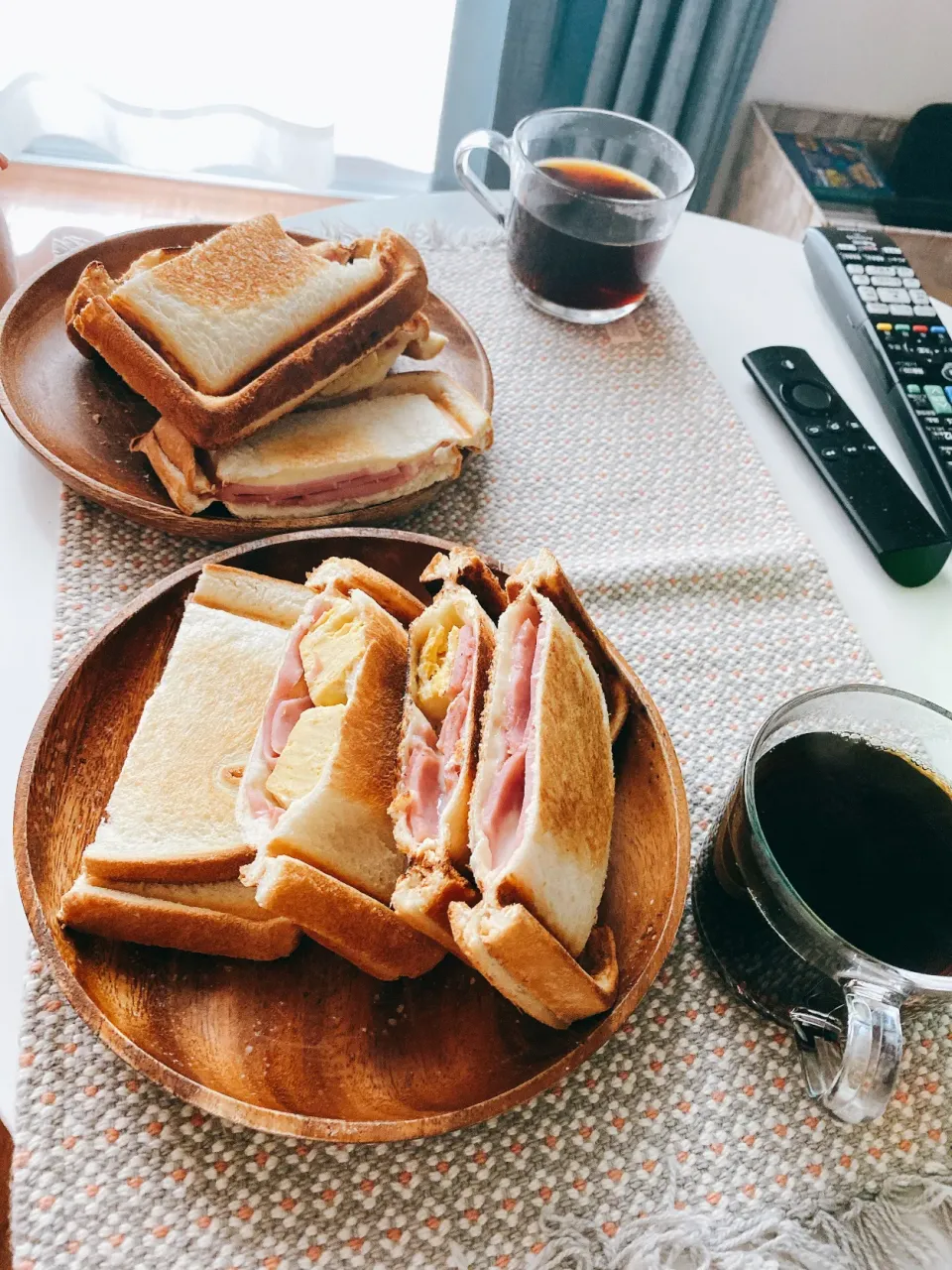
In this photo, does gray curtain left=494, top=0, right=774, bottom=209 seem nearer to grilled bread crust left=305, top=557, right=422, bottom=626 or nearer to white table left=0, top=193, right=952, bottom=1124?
white table left=0, top=193, right=952, bottom=1124

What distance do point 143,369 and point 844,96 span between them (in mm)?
1994

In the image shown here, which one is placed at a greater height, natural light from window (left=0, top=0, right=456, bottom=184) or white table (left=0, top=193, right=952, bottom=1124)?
white table (left=0, top=193, right=952, bottom=1124)

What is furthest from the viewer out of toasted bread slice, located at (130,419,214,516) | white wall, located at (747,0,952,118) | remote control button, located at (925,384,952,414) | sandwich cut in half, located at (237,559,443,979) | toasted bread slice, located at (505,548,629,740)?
white wall, located at (747,0,952,118)

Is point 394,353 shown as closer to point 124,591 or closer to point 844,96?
point 124,591

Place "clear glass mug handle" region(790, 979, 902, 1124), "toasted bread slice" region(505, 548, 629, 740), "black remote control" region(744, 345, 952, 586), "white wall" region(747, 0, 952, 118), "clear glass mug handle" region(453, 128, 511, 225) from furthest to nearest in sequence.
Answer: "white wall" region(747, 0, 952, 118), "clear glass mug handle" region(453, 128, 511, 225), "black remote control" region(744, 345, 952, 586), "toasted bread slice" region(505, 548, 629, 740), "clear glass mug handle" region(790, 979, 902, 1124)

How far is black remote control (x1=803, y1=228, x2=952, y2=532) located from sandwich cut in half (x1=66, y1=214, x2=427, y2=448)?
597 millimetres

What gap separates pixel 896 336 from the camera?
1267mm

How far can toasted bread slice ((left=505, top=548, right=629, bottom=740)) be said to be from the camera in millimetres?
792

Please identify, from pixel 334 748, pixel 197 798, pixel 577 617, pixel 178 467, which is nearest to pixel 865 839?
pixel 577 617

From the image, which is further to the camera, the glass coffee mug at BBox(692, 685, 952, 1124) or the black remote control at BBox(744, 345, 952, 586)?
the black remote control at BBox(744, 345, 952, 586)

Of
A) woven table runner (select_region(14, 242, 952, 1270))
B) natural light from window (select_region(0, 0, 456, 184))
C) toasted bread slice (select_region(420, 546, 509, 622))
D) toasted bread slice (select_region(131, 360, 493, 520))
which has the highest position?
toasted bread slice (select_region(420, 546, 509, 622))

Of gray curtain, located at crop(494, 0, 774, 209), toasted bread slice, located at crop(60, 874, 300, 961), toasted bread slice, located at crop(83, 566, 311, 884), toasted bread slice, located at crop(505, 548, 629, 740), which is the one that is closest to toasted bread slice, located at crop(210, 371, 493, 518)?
toasted bread slice, located at crop(83, 566, 311, 884)

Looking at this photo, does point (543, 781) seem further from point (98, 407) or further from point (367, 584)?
point (98, 407)

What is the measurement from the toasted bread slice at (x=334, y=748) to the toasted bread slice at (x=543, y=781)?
0.09 meters
